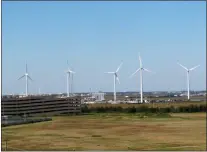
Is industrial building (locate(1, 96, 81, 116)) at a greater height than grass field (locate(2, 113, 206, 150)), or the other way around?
industrial building (locate(1, 96, 81, 116))

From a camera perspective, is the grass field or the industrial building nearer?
the grass field

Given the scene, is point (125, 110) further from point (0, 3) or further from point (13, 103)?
point (0, 3)

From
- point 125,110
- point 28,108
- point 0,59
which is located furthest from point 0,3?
point 28,108

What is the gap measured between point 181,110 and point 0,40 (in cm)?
5072

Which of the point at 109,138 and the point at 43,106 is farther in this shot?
the point at 43,106

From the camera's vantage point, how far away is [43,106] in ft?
196

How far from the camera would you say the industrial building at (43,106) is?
55062 millimetres

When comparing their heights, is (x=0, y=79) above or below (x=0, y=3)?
below

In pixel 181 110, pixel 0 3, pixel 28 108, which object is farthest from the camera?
pixel 28 108

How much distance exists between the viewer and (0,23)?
385 centimetres

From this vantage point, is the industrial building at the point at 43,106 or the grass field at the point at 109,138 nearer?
the grass field at the point at 109,138

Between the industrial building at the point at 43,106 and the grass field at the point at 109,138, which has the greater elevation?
the industrial building at the point at 43,106

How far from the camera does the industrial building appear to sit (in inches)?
2168

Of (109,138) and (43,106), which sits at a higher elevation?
(43,106)
